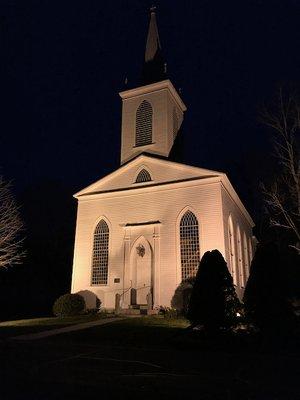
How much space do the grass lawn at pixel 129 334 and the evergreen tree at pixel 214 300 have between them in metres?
0.84

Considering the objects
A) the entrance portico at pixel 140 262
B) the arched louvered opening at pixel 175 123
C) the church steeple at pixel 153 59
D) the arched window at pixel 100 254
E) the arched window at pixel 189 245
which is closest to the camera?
the arched window at pixel 189 245

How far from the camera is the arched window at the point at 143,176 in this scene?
24.0m

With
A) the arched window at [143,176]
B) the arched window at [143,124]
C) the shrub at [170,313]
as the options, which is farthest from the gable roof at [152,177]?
the shrub at [170,313]

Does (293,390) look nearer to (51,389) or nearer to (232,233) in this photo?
(51,389)

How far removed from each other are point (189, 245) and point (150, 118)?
11.7 meters

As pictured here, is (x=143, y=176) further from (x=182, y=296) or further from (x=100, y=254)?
(x=182, y=296)

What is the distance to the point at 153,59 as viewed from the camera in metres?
→ 32.3

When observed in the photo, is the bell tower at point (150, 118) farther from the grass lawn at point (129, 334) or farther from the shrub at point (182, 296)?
the grass lawn at point (129, 334)

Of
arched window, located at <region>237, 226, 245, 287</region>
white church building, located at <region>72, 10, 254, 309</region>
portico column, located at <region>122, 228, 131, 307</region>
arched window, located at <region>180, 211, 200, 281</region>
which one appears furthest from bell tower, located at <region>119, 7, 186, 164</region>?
arched window, located at <region>237, 226, 245, 287</region>

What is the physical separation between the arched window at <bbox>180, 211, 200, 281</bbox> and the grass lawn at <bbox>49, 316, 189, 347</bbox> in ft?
17.5

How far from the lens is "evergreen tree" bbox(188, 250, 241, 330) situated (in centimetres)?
A: 1160

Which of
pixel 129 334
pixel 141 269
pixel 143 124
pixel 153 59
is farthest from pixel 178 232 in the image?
pixel 153 59

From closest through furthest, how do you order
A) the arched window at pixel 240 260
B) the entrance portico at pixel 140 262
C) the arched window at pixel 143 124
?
the entrance portico at pixel 140 262 < the arched window at pixel 240 260 < the arched window at pixel 143 124

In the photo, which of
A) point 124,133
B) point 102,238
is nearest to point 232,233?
point 102,238
